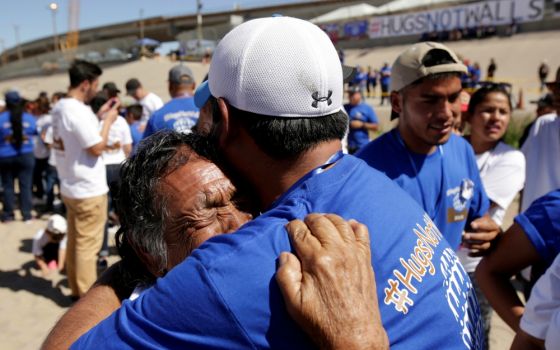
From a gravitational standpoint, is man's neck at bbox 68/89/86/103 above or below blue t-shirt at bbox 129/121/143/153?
above

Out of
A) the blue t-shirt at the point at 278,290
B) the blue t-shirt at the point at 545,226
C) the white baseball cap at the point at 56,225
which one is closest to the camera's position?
the blue t-shirt at the point at 278,290

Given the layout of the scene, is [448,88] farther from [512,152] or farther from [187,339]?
[187,339]

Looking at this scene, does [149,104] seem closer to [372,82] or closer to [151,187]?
[151,187]

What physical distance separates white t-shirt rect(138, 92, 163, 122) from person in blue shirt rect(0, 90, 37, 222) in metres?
2.16

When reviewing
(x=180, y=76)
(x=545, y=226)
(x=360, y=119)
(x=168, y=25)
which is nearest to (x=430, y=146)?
(x=545, y=226)

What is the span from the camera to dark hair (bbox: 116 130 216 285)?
57.6 inches

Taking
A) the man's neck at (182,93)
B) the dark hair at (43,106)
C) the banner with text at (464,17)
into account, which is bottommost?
the dark hair at (43,106)

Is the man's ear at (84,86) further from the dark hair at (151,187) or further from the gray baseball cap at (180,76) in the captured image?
the dark hair at (151,187)

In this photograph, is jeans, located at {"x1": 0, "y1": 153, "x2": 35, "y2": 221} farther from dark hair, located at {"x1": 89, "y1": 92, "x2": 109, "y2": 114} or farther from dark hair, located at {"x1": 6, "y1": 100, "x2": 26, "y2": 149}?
dark hair, located at {"x1": 89, "y1": 92, "x2": 109, "y2": 114}

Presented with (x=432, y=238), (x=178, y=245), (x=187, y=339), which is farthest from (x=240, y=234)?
(x=432, y=238)

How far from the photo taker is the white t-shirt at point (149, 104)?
7387 mm

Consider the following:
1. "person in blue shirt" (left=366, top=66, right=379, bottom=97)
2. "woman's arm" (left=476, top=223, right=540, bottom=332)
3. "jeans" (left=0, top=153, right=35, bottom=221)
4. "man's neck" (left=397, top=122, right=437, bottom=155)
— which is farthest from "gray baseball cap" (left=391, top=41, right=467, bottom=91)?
"person in blue shirt" (left=366, top=66, right=379, bottom=97)

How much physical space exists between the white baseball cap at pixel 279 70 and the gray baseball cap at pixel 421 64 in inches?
62.8

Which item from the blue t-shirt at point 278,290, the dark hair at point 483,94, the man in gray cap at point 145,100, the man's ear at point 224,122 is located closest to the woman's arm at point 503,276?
the blue t-shirt at point 278,290
